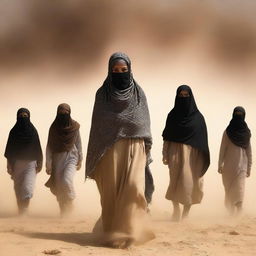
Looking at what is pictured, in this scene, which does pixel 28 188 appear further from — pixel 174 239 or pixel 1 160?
pixel 1 160

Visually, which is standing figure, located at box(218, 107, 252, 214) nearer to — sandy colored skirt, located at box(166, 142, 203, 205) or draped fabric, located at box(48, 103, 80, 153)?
sandy colored skirt, located at box(166, 142, 203, 205)

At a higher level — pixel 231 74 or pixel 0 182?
pixel 231 74

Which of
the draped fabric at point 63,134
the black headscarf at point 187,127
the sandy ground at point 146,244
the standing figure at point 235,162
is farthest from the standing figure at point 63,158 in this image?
the standing figure at point 235,162

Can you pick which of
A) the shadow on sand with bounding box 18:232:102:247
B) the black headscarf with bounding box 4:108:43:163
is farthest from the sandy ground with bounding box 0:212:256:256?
the black headscarf with bounding box 4:108:43:163

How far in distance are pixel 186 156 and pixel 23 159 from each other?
2.66 m

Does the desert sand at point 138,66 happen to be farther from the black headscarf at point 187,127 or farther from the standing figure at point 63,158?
the black headscarf at point 187,127

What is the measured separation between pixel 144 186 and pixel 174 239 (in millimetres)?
826

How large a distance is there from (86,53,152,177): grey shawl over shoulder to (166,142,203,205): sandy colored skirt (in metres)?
2.66

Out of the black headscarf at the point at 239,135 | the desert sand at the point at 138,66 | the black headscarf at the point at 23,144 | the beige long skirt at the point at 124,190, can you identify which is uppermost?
the desert sand at the point at 138,66

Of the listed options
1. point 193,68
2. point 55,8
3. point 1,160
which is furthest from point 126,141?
point 55,8

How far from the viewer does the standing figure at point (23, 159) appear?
10227 millimetres

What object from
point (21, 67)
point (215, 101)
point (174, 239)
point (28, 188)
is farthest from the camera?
point (21, 67)

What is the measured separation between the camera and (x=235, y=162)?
10359 mm

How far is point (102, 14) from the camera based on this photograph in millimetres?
42281
